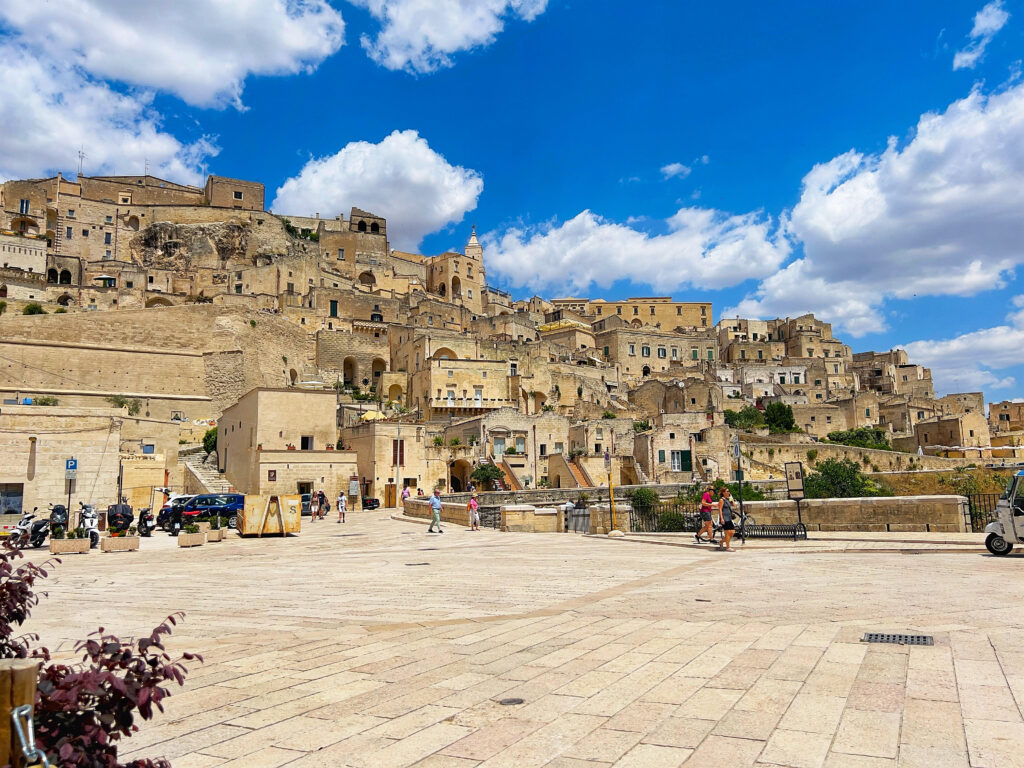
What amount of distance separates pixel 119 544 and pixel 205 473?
19.9 m

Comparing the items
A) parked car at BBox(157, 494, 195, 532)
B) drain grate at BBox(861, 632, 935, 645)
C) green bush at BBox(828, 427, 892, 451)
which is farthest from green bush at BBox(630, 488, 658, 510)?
green bush at BBox(828, 427, 892, 451)

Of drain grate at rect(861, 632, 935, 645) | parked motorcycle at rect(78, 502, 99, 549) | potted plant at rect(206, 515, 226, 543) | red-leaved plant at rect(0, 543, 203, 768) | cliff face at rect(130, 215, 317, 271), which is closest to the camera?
red-leaved plant at rect(0, 543, 203, 768)

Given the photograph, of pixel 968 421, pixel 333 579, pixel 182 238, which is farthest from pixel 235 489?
pixel 968 421

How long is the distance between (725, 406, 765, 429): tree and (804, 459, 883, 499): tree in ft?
46.2

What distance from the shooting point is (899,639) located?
589 cm

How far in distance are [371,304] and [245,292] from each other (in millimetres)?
11523

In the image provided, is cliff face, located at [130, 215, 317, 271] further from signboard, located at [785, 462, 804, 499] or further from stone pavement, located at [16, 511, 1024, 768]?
stone pavement, located at [16, 511, 1024, 768]

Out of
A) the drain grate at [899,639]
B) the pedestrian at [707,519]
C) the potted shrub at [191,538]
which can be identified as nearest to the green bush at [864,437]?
the pedestrian at [707,519]

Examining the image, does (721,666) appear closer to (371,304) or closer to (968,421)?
(968,421)

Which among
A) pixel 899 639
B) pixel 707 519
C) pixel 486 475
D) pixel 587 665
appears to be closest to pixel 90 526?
pixel 707 519

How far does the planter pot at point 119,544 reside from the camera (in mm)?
16625

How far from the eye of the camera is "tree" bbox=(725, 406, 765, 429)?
5881cm

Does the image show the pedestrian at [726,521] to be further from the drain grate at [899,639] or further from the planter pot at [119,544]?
the planter pot at [119,544]

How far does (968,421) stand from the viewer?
175 ft
